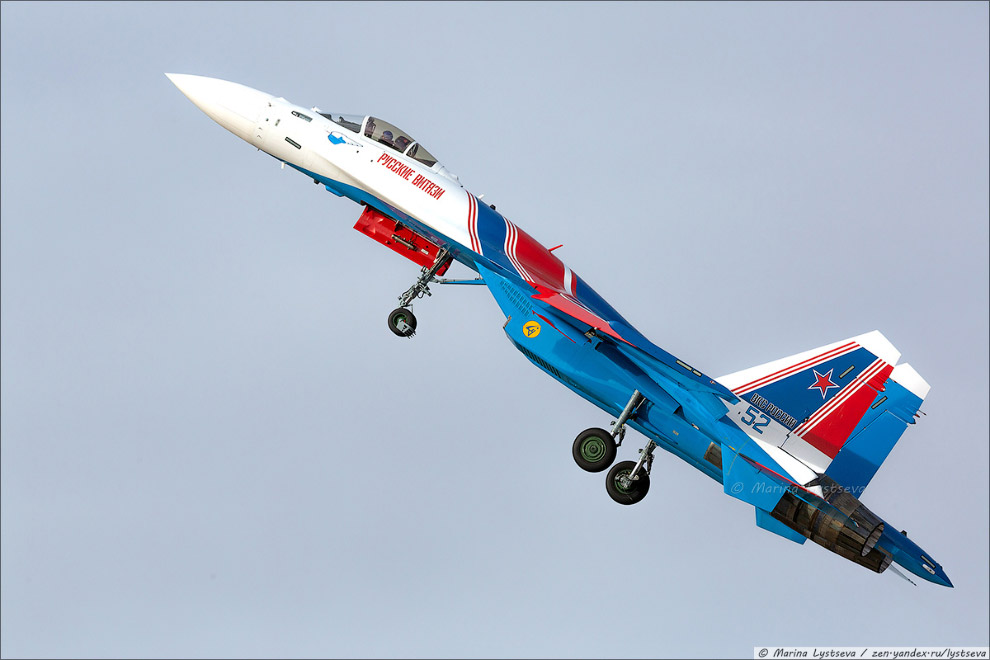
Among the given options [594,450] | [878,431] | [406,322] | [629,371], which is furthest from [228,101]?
[878,431]

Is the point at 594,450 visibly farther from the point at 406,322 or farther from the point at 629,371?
the point at 406,322

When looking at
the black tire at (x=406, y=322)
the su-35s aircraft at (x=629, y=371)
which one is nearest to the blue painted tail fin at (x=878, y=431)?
the su-35s aircraft at (x=629, y=371)

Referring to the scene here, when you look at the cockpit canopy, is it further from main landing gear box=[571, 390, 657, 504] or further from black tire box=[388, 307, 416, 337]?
main landing gear box=[571, 390, 657, 504]

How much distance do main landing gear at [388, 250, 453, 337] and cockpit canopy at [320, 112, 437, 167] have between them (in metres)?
2.06

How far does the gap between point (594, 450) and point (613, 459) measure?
409 millimetres

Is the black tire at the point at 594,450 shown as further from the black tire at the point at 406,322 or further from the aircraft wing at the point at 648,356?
the black tire at the point at 406,322

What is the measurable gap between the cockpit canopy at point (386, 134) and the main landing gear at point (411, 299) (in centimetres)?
206

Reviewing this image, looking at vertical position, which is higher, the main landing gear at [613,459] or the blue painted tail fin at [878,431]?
the blue painted tail fin at [878,431]

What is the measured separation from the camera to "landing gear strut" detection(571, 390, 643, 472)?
24406 mm

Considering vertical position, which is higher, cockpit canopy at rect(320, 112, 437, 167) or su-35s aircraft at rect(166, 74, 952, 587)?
cockpit canopy at rect(320, 112, 437, 167)

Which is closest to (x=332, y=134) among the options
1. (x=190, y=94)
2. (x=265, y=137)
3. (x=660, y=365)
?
(x=265, y=137)

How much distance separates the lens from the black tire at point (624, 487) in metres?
24.6

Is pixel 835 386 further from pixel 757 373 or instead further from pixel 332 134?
pixel 332 134

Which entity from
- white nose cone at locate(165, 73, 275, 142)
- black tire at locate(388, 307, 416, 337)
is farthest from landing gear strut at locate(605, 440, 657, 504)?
white nose cone at locate(165, 73, 275, 142)
